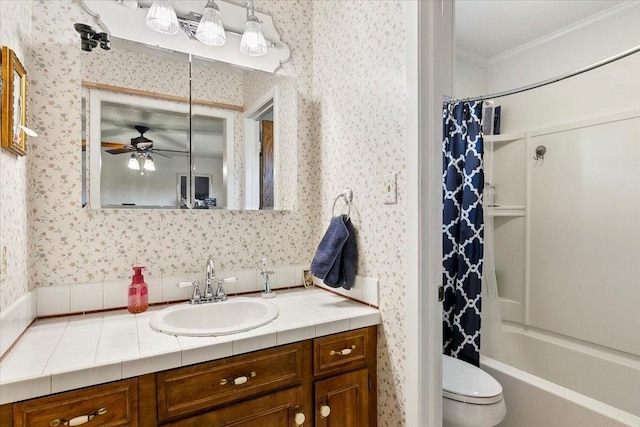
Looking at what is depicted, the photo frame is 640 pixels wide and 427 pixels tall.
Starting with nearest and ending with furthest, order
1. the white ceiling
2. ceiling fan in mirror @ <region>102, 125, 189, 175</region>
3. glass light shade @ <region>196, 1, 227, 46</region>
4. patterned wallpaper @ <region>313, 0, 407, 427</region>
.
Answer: patterned wallpaper @ <region>313, 0, 407, 427</region> < ceiling fan in mirror @ <region>102, 125, 189, 175</region> < glass light shade @ <region>196, 1, 227, 46</region> < the white ceiling

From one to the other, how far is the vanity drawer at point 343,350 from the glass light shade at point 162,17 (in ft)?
4.94

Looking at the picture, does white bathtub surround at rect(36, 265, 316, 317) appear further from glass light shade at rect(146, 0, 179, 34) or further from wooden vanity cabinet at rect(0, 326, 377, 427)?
glass light shade at rect(146, 0, 179, 34)

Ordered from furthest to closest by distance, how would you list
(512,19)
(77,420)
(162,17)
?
(512,19) → (162,17) → (77,420)

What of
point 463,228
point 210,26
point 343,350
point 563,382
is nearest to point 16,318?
point 343,350

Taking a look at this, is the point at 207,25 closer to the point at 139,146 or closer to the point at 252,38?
the point at 252,38

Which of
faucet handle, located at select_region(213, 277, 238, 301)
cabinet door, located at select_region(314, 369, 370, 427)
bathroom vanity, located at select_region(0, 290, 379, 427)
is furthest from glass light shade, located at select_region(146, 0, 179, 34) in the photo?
cabinet door, located at select_region(314, 369, 370, 427)

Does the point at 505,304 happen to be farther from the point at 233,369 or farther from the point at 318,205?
the point at 233,369

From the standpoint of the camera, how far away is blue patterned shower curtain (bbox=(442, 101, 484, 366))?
1725 millimetres

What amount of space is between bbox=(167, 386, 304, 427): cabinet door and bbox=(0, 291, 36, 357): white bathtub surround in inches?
20.9

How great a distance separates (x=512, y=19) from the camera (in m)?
2.08

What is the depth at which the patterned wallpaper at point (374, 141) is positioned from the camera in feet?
4.13

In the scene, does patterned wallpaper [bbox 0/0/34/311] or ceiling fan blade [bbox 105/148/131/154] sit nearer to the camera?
patterned wallpaper [bbox 0/0/34/311]

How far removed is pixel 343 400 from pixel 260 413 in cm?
35

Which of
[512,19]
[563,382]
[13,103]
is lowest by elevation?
[563,382]
